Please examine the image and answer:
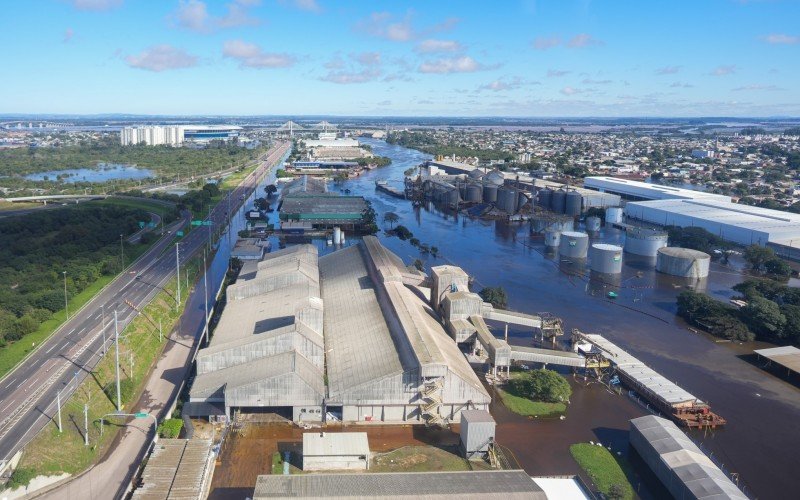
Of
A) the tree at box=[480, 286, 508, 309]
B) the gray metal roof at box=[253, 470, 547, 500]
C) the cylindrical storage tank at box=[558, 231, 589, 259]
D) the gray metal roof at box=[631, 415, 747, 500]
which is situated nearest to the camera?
the gray metal roof at box=[253, 470, 547, 500]

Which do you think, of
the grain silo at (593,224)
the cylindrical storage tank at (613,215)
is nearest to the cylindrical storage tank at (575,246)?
the grain silo at (593,224)

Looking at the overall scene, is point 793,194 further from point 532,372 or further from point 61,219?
point 61,219

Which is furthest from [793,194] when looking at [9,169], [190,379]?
[9,169]

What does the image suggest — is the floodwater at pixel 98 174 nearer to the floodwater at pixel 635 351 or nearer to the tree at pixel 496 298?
the floodwater at pixel 635 351

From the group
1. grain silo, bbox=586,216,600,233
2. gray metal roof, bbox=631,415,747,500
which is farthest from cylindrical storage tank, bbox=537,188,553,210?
gray metal roof, bbox=631,415,747,500

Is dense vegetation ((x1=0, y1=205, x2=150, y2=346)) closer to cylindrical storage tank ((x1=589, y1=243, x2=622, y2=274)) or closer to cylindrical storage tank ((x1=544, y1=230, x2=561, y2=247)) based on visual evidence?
cylindrical storage tank ((x1=589, y1=243, x2=622, y2=274))
